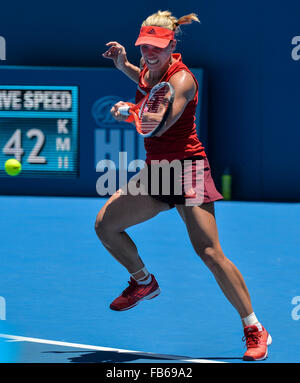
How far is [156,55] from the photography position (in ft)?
16.7

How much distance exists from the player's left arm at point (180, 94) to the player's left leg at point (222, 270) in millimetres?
530

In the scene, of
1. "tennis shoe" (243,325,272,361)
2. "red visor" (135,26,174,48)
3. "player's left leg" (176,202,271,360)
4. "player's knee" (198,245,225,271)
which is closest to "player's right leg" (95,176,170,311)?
"player's left leg" (176,202,271,360)

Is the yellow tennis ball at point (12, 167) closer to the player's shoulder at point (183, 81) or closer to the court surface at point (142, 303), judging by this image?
the court surface at point (142, 303)

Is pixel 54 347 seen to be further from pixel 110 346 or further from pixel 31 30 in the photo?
pixel 31 30

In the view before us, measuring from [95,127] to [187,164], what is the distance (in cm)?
754

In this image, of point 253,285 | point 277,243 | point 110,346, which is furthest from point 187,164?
point 277,243

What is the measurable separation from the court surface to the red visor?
183cm

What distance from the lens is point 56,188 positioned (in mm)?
12805

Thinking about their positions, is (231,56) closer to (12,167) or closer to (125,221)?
(12,167)

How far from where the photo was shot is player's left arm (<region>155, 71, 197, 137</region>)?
4.90m

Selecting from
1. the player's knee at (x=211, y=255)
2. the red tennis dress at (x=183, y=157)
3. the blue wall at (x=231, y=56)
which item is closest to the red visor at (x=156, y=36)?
the red tennis dress at (x=183, y=157)

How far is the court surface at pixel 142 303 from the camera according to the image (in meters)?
5.30

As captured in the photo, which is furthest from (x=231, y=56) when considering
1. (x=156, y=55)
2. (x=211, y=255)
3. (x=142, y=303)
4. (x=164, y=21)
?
(x=211, y=255)

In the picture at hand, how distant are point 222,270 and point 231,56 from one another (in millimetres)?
7936
